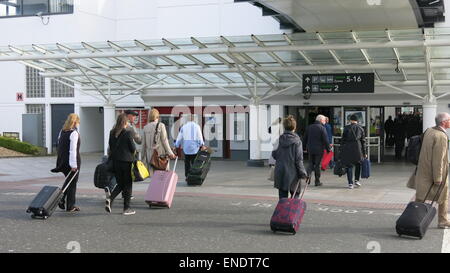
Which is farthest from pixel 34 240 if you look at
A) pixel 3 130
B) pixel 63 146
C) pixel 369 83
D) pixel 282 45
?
pixel 3 130

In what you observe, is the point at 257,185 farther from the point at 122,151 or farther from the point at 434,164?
the point at 434,164

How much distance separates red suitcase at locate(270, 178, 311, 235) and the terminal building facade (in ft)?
22.7

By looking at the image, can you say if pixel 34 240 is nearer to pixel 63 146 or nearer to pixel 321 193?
pixel 63 146

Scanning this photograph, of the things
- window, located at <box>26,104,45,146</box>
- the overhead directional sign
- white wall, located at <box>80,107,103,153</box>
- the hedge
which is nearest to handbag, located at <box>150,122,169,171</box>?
the overhead directional sign

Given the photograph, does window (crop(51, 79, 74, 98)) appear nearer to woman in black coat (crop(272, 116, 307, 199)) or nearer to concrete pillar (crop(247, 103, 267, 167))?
concrete pillar (crop(247, 103, 267, 167))

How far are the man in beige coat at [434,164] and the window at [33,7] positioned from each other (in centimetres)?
2244

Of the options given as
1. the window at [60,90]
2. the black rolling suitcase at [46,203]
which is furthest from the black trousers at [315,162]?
the window at [60,90]

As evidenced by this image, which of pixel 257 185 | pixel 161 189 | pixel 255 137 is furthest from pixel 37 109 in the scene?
pixel 161 189

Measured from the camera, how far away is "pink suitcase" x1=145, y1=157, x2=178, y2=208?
939 cm

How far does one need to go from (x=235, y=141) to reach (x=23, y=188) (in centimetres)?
1058

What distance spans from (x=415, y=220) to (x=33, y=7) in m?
24.9

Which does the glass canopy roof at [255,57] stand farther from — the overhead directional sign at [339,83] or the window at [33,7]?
the window at [33,7]

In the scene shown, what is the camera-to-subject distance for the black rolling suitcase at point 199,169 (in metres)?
12.8

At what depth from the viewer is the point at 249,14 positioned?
20.8m
